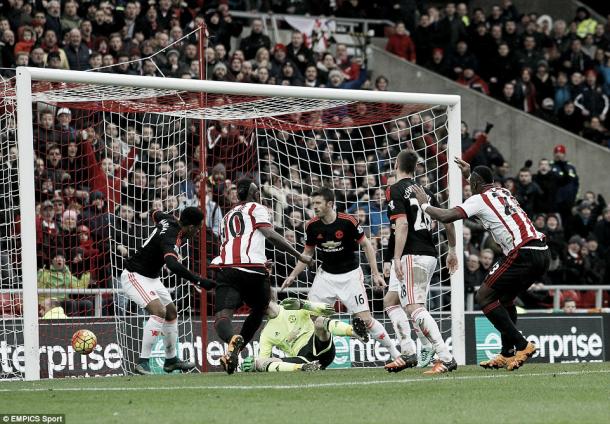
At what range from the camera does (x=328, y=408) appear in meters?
9.62

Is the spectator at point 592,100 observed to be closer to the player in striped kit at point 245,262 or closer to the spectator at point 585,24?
the spectator at point 585,24

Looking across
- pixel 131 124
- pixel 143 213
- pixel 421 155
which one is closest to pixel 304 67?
pixel 421 155

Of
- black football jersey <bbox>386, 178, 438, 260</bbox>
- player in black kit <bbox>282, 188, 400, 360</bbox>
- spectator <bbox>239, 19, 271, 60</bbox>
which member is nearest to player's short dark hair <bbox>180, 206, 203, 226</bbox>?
player in black kit <bbox>282, 188, 400, 360</bbox>

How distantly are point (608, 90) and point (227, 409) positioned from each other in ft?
60.1

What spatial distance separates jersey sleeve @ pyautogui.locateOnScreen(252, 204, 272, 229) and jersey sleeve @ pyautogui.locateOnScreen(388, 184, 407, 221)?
1.29m

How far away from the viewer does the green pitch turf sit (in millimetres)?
9094

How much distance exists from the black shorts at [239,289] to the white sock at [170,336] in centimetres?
108

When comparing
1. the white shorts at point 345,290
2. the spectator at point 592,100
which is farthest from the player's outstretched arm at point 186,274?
the spectator at point 592,100

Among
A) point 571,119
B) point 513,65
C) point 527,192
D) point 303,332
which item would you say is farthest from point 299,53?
point 303,332

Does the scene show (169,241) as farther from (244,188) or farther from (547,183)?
(547,183)

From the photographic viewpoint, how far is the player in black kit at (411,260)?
1291 cm

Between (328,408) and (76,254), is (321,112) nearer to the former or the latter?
(76,254)

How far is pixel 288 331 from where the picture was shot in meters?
14.4

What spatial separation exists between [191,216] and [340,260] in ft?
6.09
